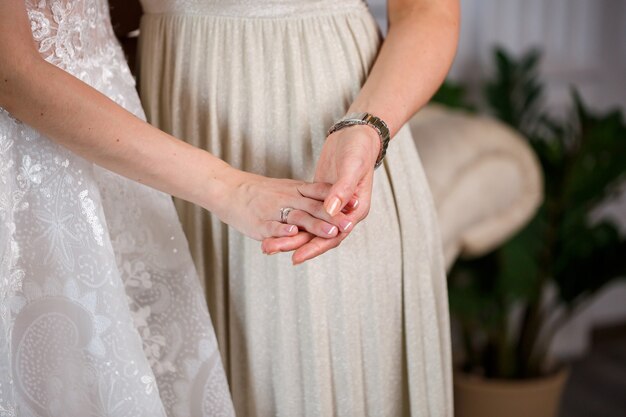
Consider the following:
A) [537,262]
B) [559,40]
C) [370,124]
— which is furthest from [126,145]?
[559,40]

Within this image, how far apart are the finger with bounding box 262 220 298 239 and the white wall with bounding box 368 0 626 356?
2.18 meters

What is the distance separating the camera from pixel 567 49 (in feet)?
10.5

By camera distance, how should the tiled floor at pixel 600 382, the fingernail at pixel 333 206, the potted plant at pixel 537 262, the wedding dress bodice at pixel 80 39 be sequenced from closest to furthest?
1. the fingernail at pixel 333 206
2. the wedding dress bodice at pixel 80 39
3. the potted plant at pixel 537 262
4. the tiled floor at pixel 600 382

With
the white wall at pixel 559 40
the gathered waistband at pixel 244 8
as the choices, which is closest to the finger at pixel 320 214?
the gathered waistband at pixel 244 8

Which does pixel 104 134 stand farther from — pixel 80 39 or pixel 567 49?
pixel 567 49

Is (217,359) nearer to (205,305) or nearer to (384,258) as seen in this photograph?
(205,305)

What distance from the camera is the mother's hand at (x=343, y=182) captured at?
95 centimetres

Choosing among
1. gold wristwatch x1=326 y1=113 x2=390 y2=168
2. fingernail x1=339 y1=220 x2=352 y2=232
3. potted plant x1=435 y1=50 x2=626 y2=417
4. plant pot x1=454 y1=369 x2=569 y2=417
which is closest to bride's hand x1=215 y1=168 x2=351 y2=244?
fingernail x1=339 y1=220 x2=352 y2=232

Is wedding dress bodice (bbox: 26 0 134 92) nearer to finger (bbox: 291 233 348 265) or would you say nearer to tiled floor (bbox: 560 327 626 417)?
finger (bbox: 291 233 348 265)

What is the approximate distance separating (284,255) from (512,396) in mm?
1768

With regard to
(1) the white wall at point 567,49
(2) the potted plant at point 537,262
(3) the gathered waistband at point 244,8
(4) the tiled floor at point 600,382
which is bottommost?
(4) the tiled floor at point 600,382

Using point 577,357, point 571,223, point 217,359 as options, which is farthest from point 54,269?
point 577,357

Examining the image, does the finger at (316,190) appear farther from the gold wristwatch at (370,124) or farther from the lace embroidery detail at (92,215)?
the lace embroidery detail at (92,215)

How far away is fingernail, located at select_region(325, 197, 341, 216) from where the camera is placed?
3.04 feet
